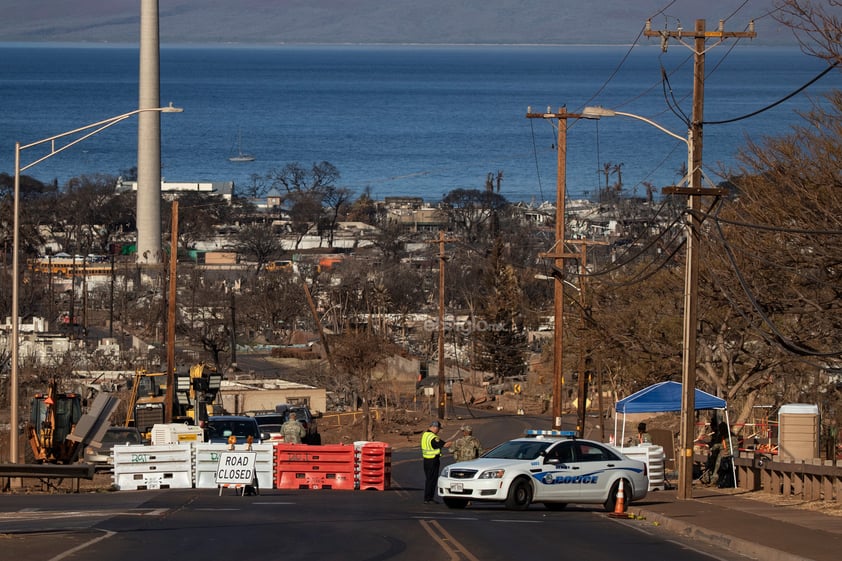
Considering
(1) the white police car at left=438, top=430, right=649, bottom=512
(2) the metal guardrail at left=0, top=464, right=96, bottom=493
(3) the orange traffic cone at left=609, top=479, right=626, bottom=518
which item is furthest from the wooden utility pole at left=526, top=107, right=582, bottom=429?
(2) the metal guardrail at left=0, top=464, right=96, bottom=493

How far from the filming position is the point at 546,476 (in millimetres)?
23906

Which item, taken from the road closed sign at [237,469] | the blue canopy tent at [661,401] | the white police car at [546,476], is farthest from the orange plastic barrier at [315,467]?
the blue canopy tent at [661,401]

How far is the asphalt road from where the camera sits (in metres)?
16.8

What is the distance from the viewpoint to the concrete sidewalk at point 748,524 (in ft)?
60.1

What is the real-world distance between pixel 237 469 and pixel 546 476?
6.04m

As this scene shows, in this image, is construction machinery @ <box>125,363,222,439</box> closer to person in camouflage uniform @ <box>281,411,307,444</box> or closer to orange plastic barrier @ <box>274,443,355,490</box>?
person in camouflage uniform @ <box>281,411,307,444</box>

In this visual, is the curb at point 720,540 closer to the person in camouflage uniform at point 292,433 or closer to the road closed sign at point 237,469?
the road closed sign at point 237,469

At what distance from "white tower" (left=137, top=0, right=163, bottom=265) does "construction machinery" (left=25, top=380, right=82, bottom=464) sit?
247 feet

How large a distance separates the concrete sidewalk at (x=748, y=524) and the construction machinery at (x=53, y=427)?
14897mm

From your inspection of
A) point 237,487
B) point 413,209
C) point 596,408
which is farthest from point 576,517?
point 413,209

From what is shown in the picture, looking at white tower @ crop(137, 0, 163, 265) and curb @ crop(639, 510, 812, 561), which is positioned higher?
white tower @ crop(137, 0, 163, 265)

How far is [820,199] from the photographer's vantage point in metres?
27.2

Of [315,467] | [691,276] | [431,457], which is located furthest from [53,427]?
[691,276]

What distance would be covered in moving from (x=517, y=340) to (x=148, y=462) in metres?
59.2
